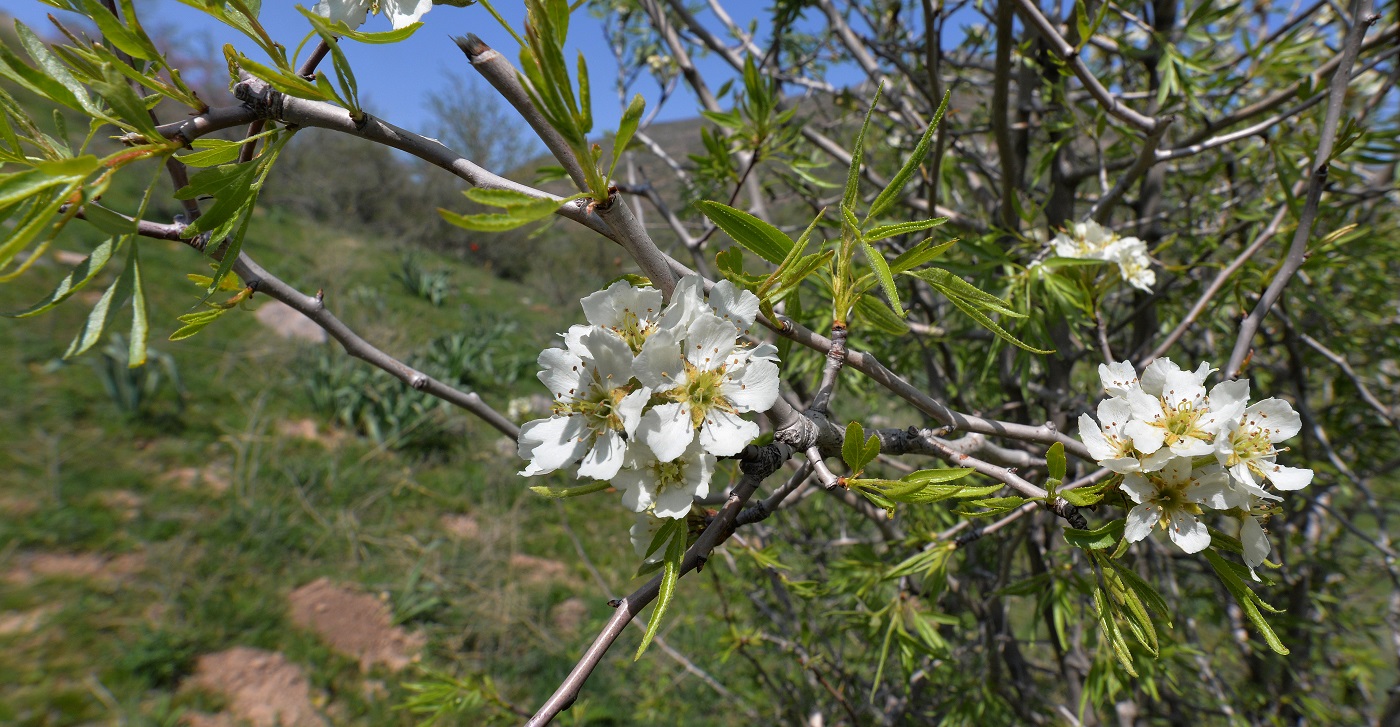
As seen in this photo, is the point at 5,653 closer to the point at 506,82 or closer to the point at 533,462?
the point at 533,462

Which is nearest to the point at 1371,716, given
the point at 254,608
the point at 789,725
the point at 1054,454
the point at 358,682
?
the point at 789,725

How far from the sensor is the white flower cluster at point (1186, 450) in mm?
892

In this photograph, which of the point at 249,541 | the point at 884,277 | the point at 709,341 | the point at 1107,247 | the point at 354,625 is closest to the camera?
the point at 884,277

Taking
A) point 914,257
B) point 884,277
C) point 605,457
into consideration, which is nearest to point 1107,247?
point 914,257

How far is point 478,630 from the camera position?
434cm

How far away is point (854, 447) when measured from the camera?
80cm

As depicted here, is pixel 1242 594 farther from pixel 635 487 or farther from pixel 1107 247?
pixel 1107 247

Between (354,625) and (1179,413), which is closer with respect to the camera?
(1179,413)

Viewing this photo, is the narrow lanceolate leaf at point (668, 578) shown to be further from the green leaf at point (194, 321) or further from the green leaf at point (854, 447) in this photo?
the green leaf at point (194, 321)

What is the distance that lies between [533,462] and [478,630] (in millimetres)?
4020

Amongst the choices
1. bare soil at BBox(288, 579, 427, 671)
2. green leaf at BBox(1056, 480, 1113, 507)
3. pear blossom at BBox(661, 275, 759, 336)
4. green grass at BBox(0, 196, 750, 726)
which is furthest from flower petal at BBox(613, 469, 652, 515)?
bare soil at BBox(288, 579, 427, 671)

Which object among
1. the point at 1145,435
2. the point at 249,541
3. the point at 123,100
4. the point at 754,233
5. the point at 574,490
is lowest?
the point at 249,541

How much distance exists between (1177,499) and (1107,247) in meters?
0.97

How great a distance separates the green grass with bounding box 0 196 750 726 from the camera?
354 centimetres
